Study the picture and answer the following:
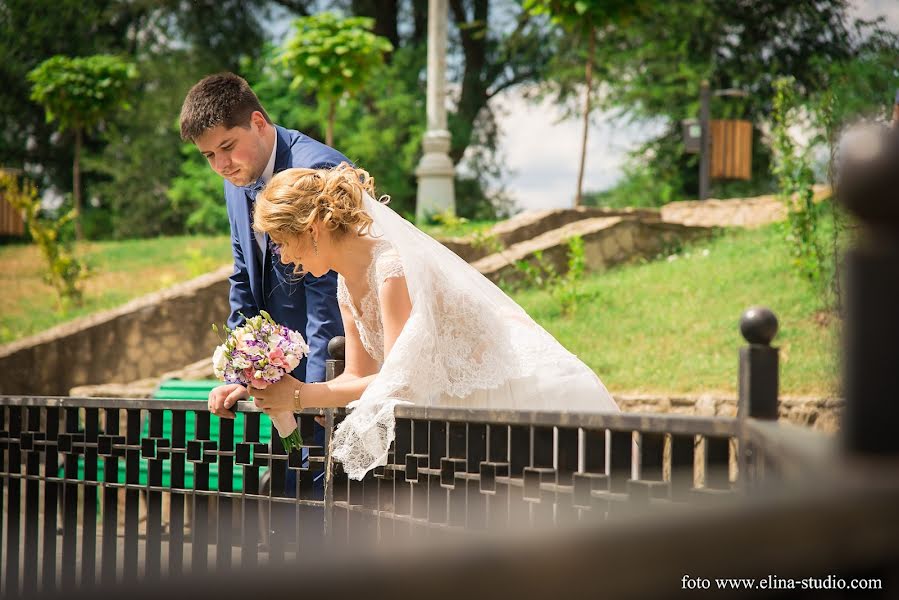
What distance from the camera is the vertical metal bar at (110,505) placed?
3312 mm

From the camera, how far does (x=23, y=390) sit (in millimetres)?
10281

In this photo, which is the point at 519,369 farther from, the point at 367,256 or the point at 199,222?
the point at 199,222

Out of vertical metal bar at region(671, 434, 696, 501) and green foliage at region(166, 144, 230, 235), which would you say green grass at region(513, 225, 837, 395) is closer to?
vertical metal bar at region(671, 434, 696, 501)

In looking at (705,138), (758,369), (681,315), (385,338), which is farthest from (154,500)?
(705,138)

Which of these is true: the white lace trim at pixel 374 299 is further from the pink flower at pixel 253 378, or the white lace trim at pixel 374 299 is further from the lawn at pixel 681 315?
the lawn at pixel 681 315

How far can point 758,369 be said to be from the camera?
1.80m

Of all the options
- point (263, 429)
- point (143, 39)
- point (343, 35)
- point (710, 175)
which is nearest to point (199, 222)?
point (143, 39)

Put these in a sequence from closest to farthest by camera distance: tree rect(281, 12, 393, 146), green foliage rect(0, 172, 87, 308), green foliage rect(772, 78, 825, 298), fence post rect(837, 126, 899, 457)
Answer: fence post rect(837, 126, 899, 457), green foliage rect(772, 78, 825, 298), green foliage rect(0, 172, 87, 308), tree rect(281, 12, 393, 146)

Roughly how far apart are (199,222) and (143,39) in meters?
5.92

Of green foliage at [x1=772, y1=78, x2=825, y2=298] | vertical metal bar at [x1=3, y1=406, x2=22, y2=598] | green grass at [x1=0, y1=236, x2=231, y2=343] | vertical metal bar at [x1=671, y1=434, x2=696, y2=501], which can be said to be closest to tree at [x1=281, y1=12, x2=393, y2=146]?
green grass at [x1=0, y1=236, x2=231, y2=343]

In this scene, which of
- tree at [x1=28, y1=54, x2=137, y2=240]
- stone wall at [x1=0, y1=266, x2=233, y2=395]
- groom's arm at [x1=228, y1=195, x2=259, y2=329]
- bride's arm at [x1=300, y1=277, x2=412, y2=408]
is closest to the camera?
bride's arm at [x1=300, y1=277, x2=412, y2=408]

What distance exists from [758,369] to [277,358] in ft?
4.71

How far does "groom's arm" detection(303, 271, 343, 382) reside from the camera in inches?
139

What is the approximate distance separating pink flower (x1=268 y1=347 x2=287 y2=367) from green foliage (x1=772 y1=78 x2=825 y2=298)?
6590mm
